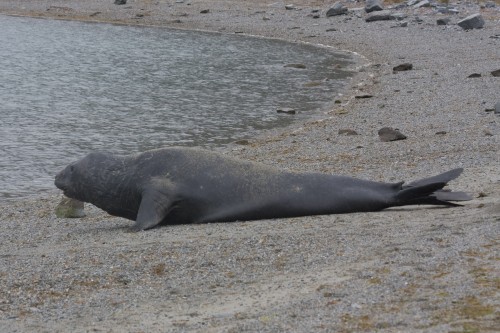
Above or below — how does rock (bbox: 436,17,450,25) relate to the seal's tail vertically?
below

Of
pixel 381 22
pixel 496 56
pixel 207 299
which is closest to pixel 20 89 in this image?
pixel 496 56

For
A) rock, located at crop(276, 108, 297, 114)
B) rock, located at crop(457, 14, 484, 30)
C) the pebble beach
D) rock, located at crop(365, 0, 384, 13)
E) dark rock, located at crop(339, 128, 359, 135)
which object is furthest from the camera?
rock, located at crop(365, 0, 384, 13)

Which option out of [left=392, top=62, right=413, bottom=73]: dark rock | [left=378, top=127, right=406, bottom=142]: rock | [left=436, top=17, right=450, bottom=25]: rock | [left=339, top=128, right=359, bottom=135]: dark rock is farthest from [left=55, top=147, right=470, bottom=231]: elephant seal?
[left=436, top=17, right=450, bottom=25]: rock

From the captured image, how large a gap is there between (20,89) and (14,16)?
2408 cm

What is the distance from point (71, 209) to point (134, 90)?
15.7 metres

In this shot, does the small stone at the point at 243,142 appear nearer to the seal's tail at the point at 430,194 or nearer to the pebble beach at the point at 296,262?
the pebble beach at the point at 296,262

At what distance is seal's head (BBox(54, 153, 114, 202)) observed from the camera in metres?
10.2

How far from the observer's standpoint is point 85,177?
1024cm

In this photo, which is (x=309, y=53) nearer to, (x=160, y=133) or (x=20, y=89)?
(x=20, y=89)

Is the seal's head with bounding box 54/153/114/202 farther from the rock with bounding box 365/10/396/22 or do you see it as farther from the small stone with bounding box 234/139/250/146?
the rock with bounding box 365/10/396/22

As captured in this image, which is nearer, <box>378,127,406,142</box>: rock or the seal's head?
the seal's head

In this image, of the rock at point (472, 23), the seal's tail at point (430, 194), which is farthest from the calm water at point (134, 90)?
the seal's tail at point (430, 194)

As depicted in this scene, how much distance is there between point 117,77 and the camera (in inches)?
1168

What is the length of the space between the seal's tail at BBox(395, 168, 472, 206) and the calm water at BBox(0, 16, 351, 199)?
23.7 ft
